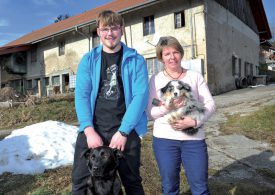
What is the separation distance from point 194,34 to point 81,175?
15425 mm

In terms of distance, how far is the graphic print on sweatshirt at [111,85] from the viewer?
293cm

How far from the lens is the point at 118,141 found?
2.79 metres

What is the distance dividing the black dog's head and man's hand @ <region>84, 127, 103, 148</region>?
4 cm

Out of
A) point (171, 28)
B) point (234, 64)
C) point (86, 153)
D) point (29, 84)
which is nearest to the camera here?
point (86, 153)

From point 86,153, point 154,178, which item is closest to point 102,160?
point 86,153

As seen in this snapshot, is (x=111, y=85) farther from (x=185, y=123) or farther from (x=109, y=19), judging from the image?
(x=185, y=123)

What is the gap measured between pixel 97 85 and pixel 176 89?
0.71 m

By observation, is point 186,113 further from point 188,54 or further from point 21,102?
point 188,54

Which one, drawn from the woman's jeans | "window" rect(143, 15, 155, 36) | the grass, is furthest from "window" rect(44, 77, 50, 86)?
the woman's jeans

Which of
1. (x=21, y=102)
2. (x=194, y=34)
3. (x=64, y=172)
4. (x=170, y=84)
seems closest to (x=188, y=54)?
(x=194, y=34)

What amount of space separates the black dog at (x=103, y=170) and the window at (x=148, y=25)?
16997 millimetres

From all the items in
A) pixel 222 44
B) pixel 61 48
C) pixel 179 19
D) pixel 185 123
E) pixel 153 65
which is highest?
pixel 179 19

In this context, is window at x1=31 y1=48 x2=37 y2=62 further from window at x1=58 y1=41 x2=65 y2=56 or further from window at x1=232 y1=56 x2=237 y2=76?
window at x1=232 y1=56 x2=237 y2=76

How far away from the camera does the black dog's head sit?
8.95 feet
